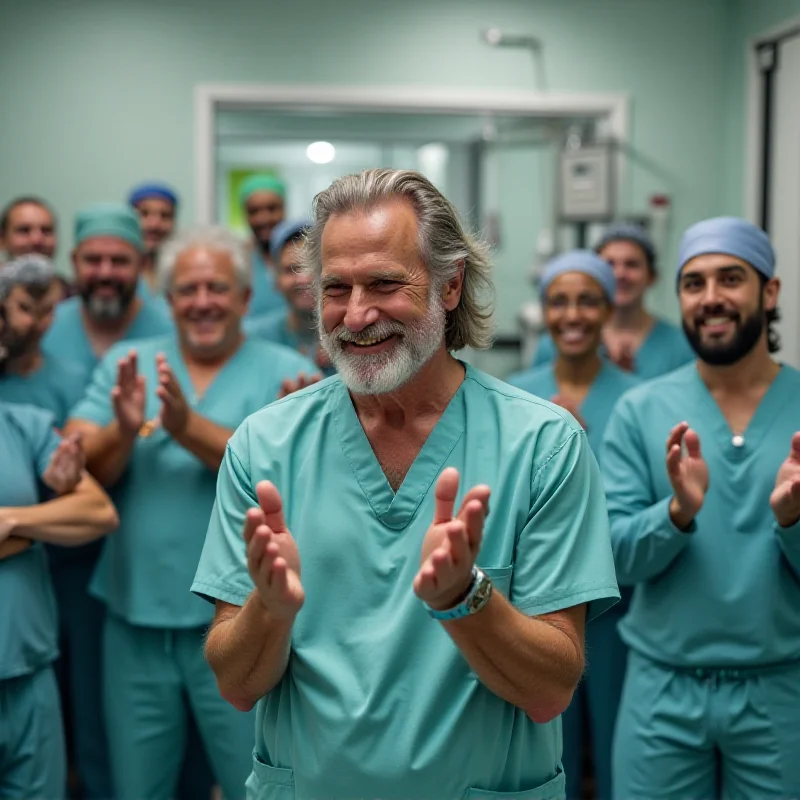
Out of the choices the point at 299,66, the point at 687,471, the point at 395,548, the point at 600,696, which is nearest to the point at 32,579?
the point at 395,548

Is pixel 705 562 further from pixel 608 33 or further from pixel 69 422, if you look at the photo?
pixel 608 33

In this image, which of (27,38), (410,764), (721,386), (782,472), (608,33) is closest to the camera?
(410,764)

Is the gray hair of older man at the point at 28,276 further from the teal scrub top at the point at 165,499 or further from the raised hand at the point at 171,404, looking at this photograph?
the raised hand at the point at 171,404

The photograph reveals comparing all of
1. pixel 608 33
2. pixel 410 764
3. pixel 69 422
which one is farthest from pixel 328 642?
pixel 608 33

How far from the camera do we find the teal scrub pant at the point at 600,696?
2477 mm

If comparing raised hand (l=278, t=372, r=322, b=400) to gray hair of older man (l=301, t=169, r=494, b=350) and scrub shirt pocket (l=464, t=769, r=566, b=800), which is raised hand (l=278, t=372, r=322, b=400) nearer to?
gray hair of older man (l=301, t=169, r=494, b=350)

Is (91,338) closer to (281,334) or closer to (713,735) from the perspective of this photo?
(281,334)

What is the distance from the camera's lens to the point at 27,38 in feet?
14.0

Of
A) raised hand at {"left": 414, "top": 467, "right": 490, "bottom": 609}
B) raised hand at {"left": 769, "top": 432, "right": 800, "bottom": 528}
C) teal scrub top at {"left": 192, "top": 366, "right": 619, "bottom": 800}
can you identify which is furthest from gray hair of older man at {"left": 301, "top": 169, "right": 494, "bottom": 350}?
raised hand at {"left": 769, "top": 432, "right": 800, "bottom": 528}

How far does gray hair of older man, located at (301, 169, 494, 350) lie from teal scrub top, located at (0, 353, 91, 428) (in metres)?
1.26

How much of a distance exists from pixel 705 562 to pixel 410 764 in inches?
32.5

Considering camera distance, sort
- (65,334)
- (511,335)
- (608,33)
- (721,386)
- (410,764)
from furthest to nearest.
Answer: (511,335) → (608,33) → (65,334) → (721,386) → (410,764)

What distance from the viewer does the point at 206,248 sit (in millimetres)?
2395

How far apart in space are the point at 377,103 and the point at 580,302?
7.25ft
